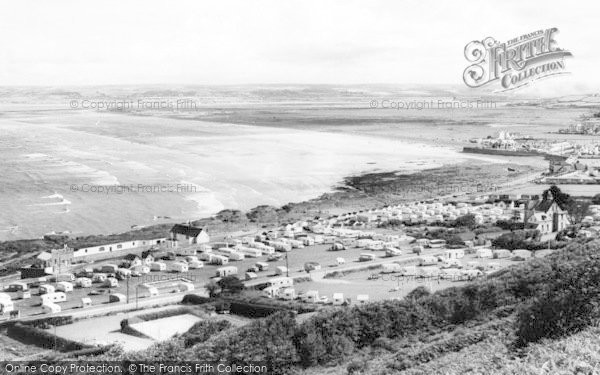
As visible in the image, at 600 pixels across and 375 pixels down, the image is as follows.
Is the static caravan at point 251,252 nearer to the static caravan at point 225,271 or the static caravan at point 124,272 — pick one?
the static caravan at point 225,271

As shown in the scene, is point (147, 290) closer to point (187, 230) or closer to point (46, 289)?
point (46, 289)

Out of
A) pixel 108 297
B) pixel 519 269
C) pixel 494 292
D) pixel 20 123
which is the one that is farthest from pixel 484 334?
pixel 20 123

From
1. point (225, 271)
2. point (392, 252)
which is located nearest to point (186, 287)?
point (225, 271)

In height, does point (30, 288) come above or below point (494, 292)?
below

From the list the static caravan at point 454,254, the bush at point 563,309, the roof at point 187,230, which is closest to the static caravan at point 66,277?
the roof at point 187,230

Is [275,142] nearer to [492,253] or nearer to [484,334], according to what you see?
[492,253]

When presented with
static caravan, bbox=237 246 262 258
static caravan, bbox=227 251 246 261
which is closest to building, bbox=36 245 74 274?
static caravan, bbox=227 251 246 261

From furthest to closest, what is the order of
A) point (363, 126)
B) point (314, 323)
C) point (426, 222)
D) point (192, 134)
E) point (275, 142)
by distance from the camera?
point (363, 126) < point (192, 134) < point (275, 142) < point (426, 222) < point (314, 323)
